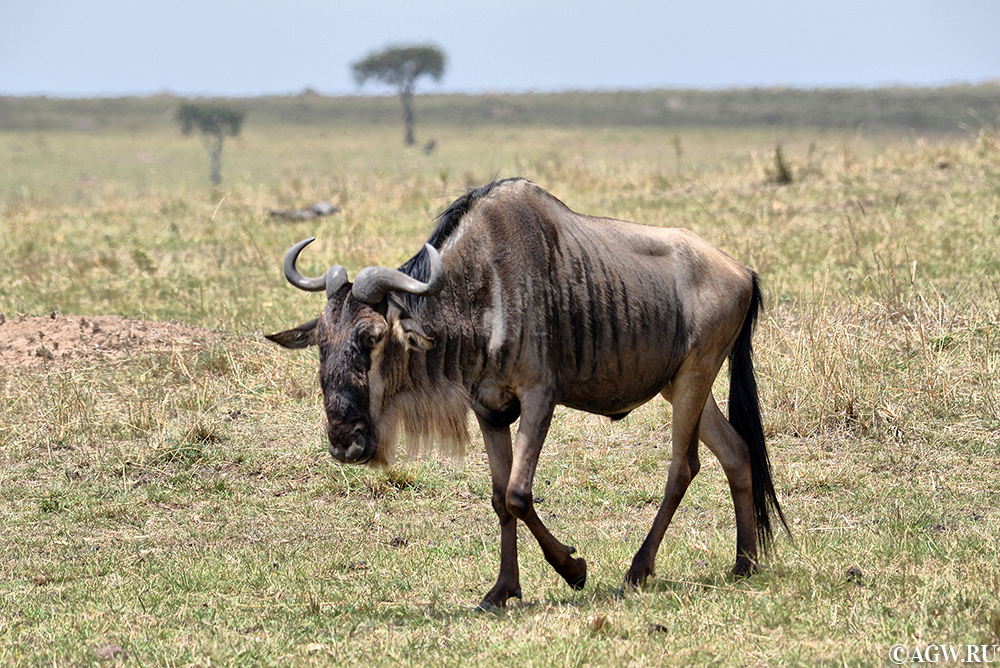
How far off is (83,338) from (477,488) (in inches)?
163

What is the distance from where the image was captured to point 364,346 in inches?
166

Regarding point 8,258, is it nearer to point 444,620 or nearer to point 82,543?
point 82,543

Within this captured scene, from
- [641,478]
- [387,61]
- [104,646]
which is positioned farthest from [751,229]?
[387,61]

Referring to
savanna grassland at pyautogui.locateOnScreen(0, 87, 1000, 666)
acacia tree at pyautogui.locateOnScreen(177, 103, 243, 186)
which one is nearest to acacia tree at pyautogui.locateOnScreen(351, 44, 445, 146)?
acacia tree at pyautogui.locateOnScreen(177, 103, 243, 186)

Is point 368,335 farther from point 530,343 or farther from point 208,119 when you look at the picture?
point 208,119

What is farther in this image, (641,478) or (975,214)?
(975,214)

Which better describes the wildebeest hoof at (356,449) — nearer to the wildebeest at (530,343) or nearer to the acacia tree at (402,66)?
the wildebeest at (530,343)

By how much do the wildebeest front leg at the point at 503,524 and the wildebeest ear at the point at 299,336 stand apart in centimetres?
88

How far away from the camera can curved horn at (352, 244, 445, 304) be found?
4227mm

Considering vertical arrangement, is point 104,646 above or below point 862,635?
below

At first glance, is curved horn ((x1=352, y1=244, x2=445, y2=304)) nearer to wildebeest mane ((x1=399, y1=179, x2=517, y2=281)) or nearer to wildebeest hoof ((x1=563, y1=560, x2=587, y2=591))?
wildebeest mane ((x1=399, y1=179, x2=517, y2=281))

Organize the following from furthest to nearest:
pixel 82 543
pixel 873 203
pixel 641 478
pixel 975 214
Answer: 1. pixel 873 203
2. pixel 975 214
3. pixel 641 478
4. pixel 82 543

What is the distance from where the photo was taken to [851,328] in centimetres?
801

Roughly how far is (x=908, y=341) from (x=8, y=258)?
37.3 ft
